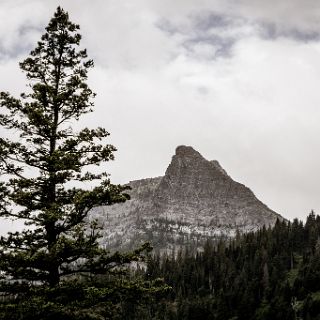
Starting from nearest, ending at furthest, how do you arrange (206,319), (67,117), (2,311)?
(2,311), (67,117), (206,319)

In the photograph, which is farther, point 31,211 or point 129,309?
point 129,309

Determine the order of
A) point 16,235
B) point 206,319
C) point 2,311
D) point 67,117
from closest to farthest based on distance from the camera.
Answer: point 2,311
point 16,235
point 67,117
point 206,319

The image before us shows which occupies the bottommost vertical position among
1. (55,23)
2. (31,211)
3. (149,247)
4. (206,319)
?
(206,319)

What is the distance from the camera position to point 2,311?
21031 mm

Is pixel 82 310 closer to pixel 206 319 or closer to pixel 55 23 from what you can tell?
pixel 55 23

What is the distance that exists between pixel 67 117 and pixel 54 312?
885 cm

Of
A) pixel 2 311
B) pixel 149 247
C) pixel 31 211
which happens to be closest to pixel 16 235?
pixel 31 211

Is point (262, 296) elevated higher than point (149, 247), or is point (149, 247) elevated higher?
point (149, 247)

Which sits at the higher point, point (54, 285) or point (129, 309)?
point (54, 285)

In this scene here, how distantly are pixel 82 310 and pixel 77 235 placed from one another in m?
3.06

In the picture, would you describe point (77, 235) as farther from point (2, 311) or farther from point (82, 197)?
point (2, 311)

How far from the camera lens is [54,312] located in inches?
840

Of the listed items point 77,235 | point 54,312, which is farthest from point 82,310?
point 77,235

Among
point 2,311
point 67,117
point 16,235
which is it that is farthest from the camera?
point 67,117
